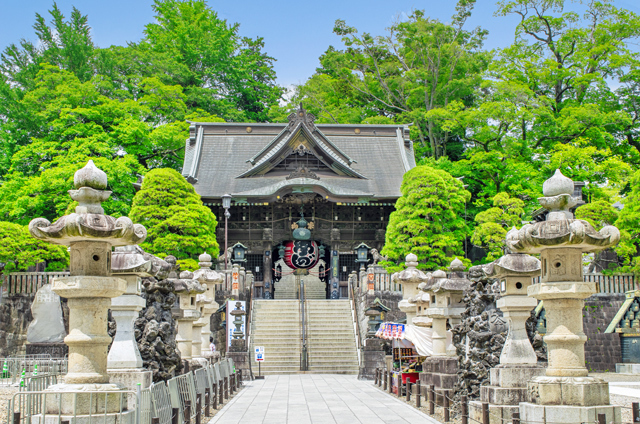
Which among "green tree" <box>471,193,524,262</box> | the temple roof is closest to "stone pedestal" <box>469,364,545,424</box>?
"green tree" <box>471,193,524,262</box>

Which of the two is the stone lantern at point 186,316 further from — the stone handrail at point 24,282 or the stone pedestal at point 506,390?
the stone handrail at point 24,282

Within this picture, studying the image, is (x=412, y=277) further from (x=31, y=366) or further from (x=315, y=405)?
(x=31, y=366)

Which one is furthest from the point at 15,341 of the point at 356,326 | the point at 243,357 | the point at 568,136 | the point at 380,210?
the point at 568,136

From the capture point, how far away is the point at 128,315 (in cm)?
1069

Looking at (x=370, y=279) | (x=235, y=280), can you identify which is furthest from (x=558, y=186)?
(x=235, y=280)

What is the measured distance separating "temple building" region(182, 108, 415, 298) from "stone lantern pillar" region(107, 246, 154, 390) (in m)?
22.6

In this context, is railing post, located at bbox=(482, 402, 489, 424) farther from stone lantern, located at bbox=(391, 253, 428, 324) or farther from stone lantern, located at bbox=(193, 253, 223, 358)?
stone lantern, located at bbox=(193, 253, 223, 358)

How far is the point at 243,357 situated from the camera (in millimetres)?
23906

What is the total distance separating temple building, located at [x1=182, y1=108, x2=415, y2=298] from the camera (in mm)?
34250

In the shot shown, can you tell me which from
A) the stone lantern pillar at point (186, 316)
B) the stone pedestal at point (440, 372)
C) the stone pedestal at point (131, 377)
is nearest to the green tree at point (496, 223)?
the stone pedestal at point (440, 372)

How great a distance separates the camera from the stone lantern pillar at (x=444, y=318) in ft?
48.4

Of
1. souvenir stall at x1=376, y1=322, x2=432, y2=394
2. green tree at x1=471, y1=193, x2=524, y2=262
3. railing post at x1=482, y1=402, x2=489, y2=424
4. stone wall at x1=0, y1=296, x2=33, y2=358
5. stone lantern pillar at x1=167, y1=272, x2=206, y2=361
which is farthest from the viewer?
green tree at x1=471, y1=193, x2=524, y2=262

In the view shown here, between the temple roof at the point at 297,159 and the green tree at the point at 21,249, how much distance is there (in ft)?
29.3

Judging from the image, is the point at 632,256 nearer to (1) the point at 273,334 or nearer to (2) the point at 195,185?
(1) the point at 273,334
